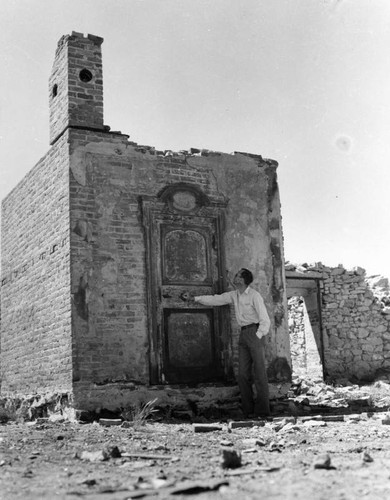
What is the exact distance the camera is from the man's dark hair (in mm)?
8922

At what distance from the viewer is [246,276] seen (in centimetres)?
894

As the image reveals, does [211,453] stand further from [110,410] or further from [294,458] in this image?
[110,410]

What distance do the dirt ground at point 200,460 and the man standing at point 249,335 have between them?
0.84 m

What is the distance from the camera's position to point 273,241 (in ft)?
32.9

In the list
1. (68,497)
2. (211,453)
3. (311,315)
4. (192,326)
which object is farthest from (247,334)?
(311,315)

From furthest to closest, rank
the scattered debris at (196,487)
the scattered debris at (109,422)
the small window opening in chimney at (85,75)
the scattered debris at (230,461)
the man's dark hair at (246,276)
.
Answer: the small window opening in chimney at (85,75), the man's dark hair at (246,276), the scattered debris at (109,422), the scattered debris at (230,461), the scattered debris at (196,487)

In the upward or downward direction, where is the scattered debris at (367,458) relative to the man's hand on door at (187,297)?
downward

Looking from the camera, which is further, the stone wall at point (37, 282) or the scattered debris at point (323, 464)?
the stone wall at point (37, 282)

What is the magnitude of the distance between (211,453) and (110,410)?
3.15 m

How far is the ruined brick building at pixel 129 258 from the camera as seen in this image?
841 centimetres

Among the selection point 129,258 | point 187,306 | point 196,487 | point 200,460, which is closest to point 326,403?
point 187,306

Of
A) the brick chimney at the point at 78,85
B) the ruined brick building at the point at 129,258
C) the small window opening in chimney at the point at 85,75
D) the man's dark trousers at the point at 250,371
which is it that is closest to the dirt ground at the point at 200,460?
the man's dark trousers at the point at 250,371

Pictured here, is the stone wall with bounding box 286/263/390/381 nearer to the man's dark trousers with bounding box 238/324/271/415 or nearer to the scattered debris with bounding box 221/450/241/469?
the man's dark trousers with bounding box 238/324/271/415

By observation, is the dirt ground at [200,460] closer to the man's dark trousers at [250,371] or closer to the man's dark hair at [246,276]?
the man's dark trousers at [250,371]
